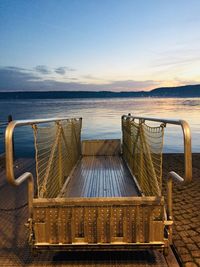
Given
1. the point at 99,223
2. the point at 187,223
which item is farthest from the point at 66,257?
the point at 187,223

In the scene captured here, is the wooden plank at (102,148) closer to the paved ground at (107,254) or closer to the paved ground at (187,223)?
the paved ground at (187,223)

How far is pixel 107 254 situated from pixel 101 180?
2.76 meters

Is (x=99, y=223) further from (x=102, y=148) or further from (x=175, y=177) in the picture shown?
(x=102, y=148)

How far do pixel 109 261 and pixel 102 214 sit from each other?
801 mm

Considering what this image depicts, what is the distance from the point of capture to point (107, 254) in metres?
4.18

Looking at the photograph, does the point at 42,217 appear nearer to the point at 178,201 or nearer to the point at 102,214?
the point at 102,214

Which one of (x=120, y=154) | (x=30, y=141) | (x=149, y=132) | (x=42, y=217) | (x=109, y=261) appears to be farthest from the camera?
(x=30, y=141)

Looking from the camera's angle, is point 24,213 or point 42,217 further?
point 24,213

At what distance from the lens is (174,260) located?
407 centimetres

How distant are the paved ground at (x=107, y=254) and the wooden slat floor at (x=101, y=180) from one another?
1.11 meters

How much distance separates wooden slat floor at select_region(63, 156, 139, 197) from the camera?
582cm

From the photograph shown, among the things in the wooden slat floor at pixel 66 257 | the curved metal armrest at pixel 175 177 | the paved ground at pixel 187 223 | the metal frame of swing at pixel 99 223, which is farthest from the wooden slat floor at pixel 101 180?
the curved metal armrest at pixel 175 177

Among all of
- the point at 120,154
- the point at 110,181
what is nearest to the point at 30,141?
the point at 120,154

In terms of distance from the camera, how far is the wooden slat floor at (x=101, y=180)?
19.1 ft
